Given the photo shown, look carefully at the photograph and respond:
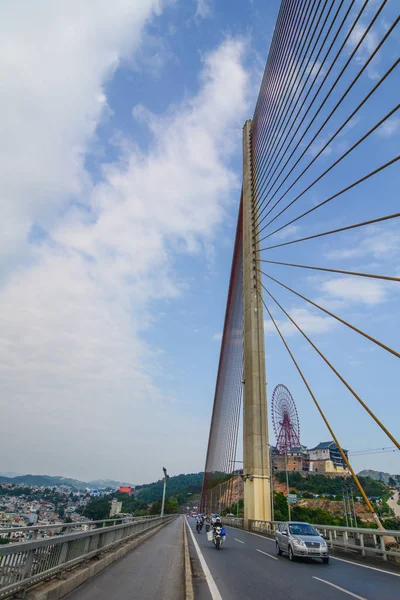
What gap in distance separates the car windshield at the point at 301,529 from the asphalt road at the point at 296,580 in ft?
4.35

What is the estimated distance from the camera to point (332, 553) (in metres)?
15.5

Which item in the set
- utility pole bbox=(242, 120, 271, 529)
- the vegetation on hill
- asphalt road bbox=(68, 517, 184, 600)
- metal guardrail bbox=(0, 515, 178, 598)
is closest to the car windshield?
asphalt road bbox=(68, 517, 184, 600)

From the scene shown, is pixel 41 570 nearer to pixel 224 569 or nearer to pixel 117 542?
pixel 224 569

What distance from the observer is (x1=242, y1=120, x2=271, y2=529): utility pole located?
25156 millimetres

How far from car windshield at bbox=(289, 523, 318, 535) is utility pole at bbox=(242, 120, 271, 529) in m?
10.5

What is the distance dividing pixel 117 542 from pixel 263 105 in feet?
72.1

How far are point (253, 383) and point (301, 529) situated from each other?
12.4 meters

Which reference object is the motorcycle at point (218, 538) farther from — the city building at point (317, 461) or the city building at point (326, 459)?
the city building at point (326, 459)

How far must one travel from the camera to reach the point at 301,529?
1418 centimetres

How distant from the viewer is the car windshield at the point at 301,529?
13949mm

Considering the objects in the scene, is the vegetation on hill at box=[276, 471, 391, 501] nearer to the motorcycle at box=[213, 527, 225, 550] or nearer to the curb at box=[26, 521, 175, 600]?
the motorcycle at box=[213, 527, 225, 550]

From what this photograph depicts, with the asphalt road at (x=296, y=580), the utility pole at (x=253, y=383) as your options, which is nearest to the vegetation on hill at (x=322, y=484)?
the utility pole at (x=253, y=383)

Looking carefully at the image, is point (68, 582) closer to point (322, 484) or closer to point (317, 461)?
point (322, 484)

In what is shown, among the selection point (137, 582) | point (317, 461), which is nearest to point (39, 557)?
point (137, 582)
